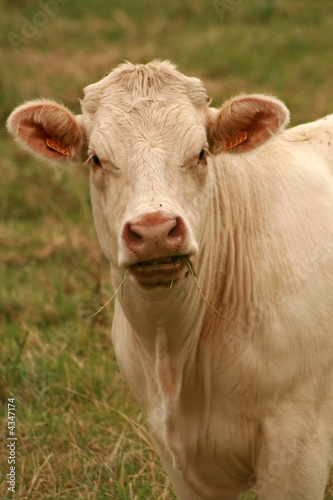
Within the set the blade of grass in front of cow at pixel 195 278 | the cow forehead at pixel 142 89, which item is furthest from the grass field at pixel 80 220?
the blade of grass in front of cow at pixel 195 278

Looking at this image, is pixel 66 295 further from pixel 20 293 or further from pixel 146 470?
pixel 146 470

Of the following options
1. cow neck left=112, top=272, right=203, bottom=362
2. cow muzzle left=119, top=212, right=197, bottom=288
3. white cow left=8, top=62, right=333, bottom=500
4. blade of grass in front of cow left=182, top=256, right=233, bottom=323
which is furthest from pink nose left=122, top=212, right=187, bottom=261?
cow neck left=112, top=272, right=203, bottom=362

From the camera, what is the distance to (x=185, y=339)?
12.1ft

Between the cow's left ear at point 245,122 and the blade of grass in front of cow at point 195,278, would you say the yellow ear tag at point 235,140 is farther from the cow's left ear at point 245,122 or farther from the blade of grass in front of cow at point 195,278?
the blade of grass in front of cow at point 195,278

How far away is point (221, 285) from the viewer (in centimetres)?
378

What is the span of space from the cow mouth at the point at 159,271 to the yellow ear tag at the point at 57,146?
784 millimetres

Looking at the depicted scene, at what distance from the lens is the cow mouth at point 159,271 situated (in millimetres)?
3156

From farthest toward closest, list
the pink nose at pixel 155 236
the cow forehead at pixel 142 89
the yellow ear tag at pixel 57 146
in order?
the yellow ear tag at pixel 57 146 → the cow forehead at pixel 142 89 → the pink nose at pixel 155 236

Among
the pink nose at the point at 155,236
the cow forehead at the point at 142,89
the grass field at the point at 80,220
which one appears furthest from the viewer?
the grass field at the point at 80,220

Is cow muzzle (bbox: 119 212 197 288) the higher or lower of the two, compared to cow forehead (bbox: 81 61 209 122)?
lower

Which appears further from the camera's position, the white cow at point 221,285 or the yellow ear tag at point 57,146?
the yellow ear tag at point 57,146

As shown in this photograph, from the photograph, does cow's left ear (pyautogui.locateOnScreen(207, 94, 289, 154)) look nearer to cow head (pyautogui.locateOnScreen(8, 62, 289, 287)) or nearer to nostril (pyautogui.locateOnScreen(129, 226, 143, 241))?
cow head (pyautogui.locateOnScreen(8, 62, 289, 287))

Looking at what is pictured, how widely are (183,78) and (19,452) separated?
237cm

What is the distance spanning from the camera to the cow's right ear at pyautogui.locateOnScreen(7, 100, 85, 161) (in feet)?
12.1
